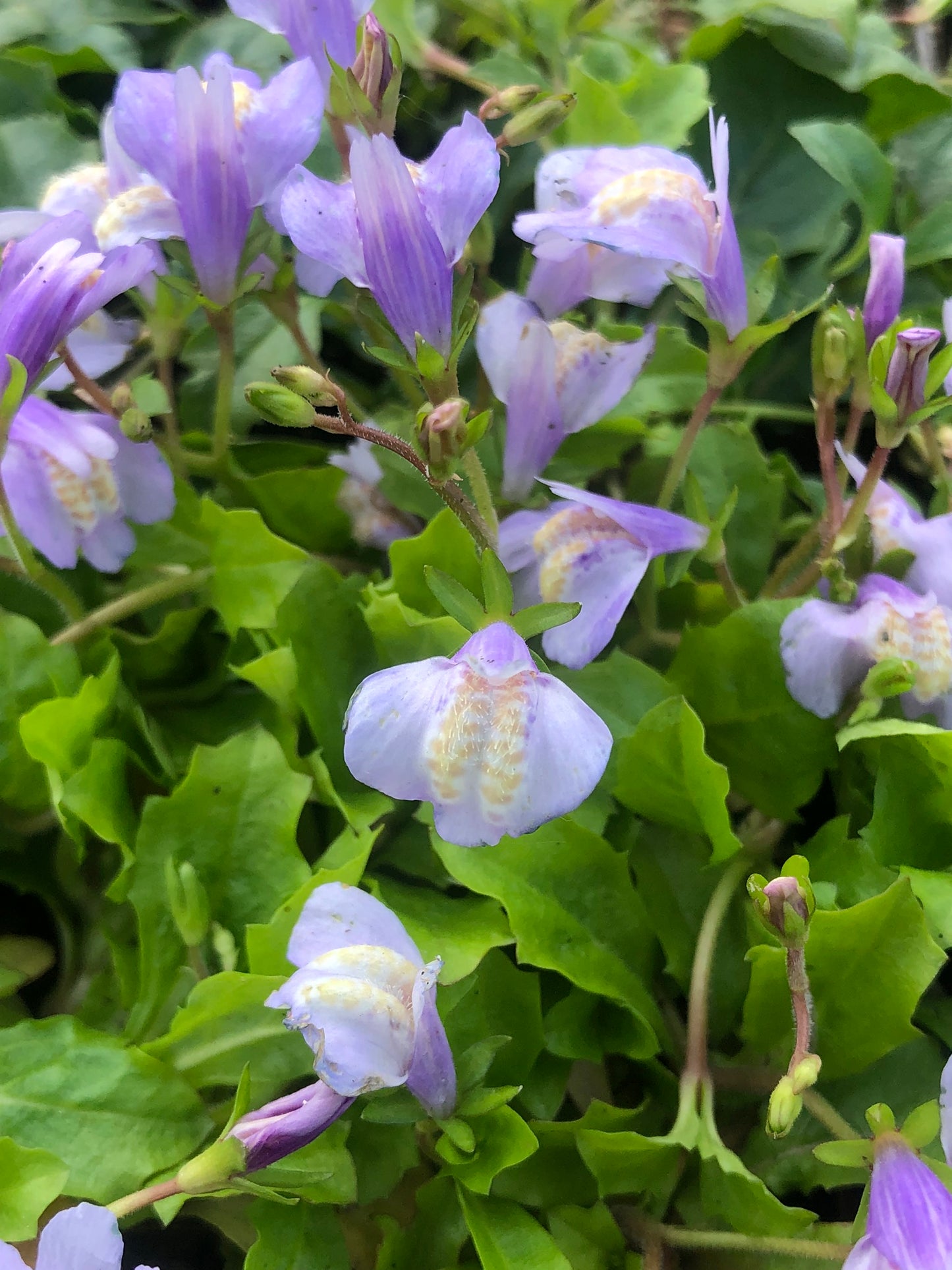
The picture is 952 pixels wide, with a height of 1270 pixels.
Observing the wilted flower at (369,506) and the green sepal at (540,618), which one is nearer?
the green sepal at (540,618)

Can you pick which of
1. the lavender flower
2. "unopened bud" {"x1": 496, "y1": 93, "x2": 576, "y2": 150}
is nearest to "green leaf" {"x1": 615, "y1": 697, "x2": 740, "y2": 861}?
the lavender flower

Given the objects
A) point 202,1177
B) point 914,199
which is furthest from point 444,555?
point 914,199

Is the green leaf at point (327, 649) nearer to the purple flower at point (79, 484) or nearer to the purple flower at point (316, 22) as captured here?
the purple flower at point (79, 484)

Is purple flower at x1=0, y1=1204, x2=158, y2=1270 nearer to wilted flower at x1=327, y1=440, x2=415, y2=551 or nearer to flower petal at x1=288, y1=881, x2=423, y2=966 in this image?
flower petal at x1=288, y1=881, x2=423, y2=966

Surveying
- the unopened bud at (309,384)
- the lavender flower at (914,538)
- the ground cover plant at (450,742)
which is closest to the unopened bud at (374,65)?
the ground cover plant at (450,742)

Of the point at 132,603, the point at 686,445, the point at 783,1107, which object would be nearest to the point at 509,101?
the point at 686,445

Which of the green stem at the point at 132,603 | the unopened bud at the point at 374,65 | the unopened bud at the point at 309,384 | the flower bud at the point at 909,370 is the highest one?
the unopened bud at the point at 374,65
